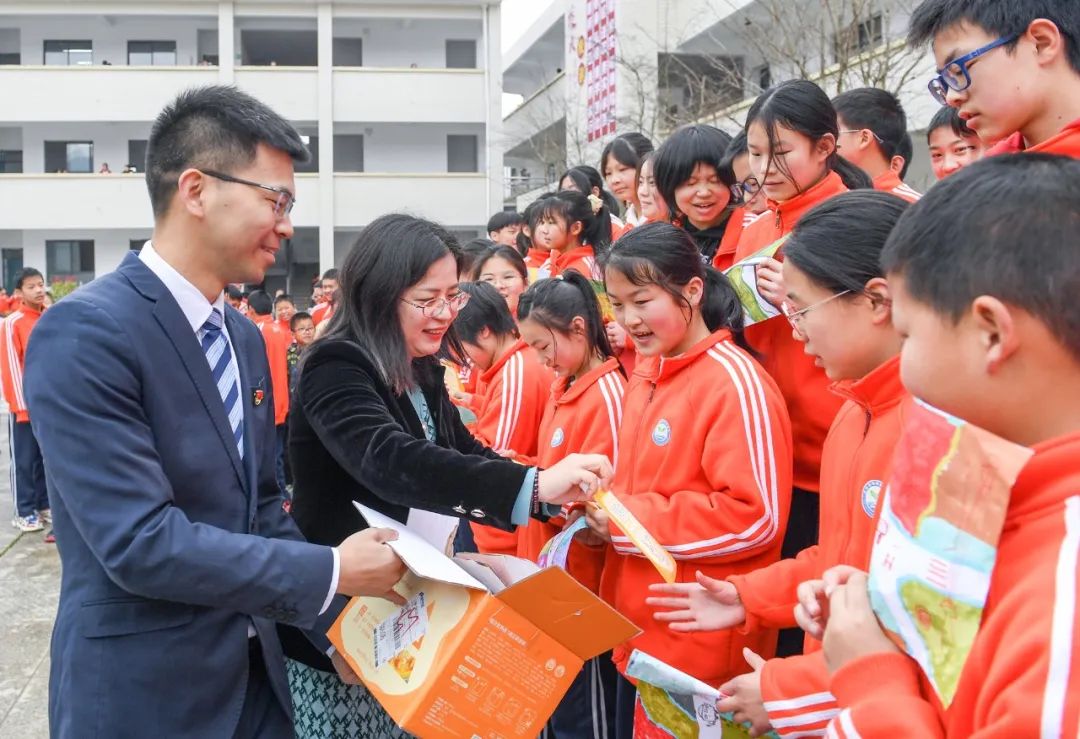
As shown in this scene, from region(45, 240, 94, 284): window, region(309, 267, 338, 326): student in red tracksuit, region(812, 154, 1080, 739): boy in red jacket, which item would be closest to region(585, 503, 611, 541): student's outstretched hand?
region(812, 154, 1080, 739): boy in red jacket

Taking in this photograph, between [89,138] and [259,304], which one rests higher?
[89,138]

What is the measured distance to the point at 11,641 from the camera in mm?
5004

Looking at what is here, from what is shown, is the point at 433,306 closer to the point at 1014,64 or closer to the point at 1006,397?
the point at 1014,64

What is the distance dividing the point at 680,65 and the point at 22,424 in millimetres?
12004

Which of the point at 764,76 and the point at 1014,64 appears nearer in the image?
the point at 1014,64

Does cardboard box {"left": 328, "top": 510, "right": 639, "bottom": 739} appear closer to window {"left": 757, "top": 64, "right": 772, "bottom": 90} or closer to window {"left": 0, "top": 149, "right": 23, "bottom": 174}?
window {"left": 757, "top": 64, "right": 772, "bottom": 90}

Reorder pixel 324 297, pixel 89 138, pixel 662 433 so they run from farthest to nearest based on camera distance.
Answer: pixel 89 138 → pixel 324 297 → pixel 662 433

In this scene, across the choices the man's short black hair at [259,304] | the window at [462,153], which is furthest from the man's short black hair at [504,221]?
the window at [462,153]

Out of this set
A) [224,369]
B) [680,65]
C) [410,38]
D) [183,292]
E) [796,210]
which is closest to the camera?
[183,292]

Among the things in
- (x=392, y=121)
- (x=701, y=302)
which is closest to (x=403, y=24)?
(x=392, y=121)

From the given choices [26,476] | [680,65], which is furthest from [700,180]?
[680,65]

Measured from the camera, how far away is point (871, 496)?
172 centimetres

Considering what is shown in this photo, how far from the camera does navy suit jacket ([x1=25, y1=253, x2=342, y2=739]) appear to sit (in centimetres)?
162

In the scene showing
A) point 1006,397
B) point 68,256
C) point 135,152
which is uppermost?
point 135,152
